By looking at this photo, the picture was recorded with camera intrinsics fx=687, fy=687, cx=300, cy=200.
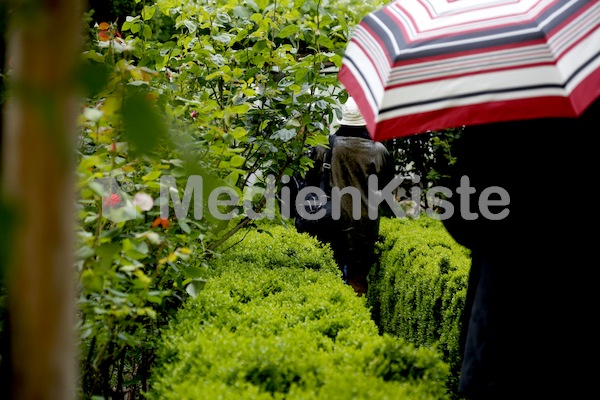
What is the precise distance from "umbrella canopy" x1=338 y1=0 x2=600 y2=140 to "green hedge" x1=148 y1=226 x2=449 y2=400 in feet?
2.79

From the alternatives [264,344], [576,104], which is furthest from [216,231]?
[576,104]

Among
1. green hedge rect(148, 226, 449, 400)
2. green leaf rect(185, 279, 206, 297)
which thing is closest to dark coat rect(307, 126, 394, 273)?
green hedge rect(148, 226, 449, 400)

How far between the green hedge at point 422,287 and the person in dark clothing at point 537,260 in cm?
161

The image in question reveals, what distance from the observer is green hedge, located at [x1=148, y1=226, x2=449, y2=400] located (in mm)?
2279

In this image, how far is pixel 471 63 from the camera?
7.98 feet

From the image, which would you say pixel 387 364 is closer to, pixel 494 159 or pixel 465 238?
pixel 465 238

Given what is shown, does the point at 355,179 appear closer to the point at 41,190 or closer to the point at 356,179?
the point at 356,179

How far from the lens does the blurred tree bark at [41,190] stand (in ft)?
2.52

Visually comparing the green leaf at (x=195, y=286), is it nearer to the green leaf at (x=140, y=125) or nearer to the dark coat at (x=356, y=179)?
the green leaf at (x=140, y=125)

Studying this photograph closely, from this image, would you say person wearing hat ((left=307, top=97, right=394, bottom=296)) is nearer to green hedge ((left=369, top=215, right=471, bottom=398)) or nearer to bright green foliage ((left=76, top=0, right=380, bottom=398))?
green hedge ((left=369, top=215, right=471, bottom=398))

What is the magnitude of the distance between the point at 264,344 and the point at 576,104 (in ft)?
4.54

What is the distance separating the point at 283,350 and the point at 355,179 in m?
4.76

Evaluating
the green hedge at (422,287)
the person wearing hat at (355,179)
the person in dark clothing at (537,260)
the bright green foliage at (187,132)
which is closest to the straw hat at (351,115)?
the person wearing hat at (355,179)

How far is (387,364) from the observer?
96.3 inches
